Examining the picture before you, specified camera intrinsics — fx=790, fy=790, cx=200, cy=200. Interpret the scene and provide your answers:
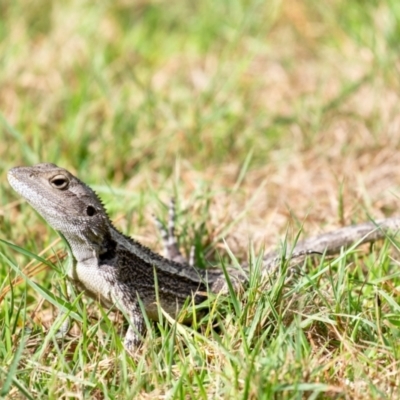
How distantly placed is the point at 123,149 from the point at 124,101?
1.05m

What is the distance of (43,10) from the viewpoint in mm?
11570

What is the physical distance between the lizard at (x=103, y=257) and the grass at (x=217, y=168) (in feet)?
0.71

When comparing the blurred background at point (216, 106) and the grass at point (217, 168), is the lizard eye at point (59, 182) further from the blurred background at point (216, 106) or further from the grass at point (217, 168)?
the blurred background at point (216, 106)

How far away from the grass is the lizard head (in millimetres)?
380

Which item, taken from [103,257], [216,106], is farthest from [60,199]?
[216,106]

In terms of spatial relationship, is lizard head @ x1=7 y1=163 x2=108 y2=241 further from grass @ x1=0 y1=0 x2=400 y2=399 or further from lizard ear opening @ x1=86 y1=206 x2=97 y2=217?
grass @ x1=0 y1=0 x2=400 y2=399

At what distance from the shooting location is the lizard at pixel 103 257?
549cm

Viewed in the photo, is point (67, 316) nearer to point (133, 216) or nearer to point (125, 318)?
point (125, 318)

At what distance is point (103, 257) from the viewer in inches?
221

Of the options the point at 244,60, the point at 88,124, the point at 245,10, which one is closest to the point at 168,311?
the point at 88,124

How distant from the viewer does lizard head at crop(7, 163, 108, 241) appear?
5484mm

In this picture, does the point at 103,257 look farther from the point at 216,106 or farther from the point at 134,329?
the point at 216,106

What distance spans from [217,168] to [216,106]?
2.94 feet

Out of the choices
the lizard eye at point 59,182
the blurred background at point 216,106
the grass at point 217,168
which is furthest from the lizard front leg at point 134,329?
the blurred background at point 216,106
